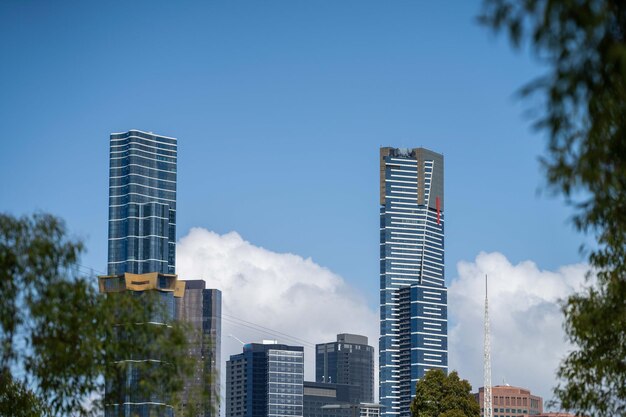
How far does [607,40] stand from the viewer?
24219 mm

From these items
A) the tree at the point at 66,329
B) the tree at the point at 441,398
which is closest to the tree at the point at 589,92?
the tree at the point at 66,329

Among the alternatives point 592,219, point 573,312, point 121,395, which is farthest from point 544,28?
point 121,395

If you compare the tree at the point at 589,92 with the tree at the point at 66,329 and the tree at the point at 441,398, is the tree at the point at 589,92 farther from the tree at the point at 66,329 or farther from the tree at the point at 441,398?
the tree at the point at 441,398

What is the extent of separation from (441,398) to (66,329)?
250 feet

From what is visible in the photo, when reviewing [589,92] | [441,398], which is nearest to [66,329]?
[589,92]

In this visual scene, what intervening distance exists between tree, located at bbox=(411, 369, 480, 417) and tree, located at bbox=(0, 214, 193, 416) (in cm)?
7162

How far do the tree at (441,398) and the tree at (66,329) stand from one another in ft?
235

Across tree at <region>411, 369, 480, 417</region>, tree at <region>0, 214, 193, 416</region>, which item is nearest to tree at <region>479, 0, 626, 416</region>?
tree at <region>0, 214, 193, 416</region>

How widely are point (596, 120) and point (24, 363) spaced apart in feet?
80.9

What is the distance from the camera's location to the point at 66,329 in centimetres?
4381

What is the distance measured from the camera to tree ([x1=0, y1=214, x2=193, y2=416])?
43.6 meters

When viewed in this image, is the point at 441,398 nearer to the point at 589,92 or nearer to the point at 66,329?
the point at 66,329

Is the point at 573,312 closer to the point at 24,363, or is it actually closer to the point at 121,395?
the point at 121,395

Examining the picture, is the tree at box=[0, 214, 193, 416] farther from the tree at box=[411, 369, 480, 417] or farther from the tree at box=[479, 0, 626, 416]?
the tree at box=[411, 369, 480, 417]
